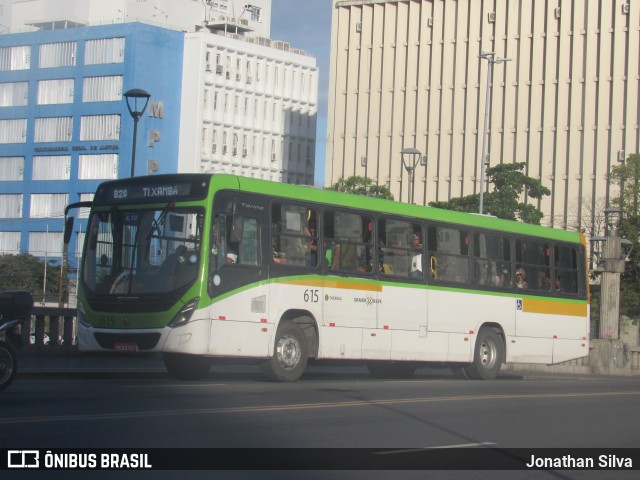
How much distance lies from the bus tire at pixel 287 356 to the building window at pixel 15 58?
317ft

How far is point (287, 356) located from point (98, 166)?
90.0 metres

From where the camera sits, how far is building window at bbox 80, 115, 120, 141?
107188mm

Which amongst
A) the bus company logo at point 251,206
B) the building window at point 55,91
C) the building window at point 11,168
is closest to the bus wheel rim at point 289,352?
the bus company logo at point 251,206

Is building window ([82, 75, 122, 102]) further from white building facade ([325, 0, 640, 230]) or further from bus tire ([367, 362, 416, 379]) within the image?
bus tire ([367, 362, 416, 379])

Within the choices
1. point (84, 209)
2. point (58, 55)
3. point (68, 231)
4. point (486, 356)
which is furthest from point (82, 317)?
point (58, 55)

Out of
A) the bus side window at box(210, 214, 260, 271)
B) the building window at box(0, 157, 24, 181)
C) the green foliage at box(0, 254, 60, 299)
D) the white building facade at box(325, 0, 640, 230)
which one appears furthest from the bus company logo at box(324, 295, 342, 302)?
the building window at box(0, 157, 24, 181)

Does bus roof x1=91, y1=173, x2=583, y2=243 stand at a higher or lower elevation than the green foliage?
higher

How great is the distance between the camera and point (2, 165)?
113875mm

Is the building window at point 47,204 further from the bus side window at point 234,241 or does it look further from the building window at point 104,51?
the bus side window at point 234,241

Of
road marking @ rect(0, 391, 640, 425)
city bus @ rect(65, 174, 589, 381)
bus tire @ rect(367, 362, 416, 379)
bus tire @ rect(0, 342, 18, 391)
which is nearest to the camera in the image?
road marking @ rect(0, 391, 640, 425)

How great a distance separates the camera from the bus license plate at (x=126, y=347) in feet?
64.0

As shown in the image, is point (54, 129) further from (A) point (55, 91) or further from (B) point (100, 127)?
(B) point (100, 127)

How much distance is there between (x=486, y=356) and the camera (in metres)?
26.0

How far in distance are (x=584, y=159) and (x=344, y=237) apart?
76.7 m
